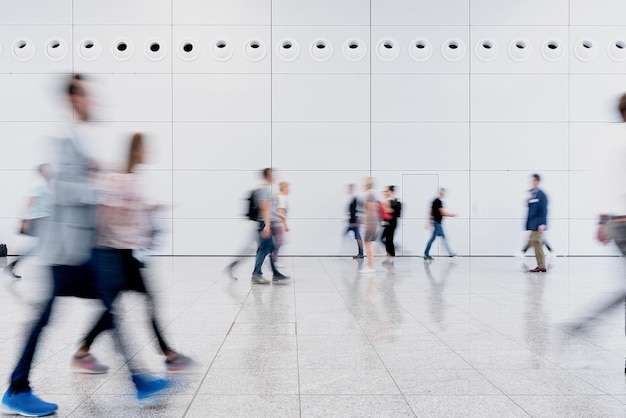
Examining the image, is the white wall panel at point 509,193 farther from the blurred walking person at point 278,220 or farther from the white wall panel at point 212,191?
the blurred walking person at point 278,220

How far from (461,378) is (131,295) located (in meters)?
5.49

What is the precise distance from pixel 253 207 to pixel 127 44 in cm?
822

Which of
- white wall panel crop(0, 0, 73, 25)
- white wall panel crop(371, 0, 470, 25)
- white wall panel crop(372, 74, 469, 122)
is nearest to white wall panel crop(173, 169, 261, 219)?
white wall panel crop(372, 74, 469, 122)

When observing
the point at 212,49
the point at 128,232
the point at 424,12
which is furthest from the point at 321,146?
the point at 128,232

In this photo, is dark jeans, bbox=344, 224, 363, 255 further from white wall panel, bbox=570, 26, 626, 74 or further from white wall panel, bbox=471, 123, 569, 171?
white wall panel, bbox=570, 26, 626, 74

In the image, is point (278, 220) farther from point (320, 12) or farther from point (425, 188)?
point (320, 12)

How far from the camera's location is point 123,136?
14.9 meters

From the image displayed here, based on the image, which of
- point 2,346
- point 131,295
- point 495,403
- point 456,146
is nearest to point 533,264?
point 456,146

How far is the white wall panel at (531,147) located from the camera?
15.0m

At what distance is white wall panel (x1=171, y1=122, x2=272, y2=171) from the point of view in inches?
584

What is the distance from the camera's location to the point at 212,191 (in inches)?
586

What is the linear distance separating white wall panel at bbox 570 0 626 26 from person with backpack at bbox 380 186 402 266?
24.7 feet

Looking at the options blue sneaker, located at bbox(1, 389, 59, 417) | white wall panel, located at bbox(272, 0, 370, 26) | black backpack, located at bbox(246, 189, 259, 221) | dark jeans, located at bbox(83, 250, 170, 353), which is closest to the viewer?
blue sneaker, located at bbox(1, 389, 59, 417)

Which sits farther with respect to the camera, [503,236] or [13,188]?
[503,236]
